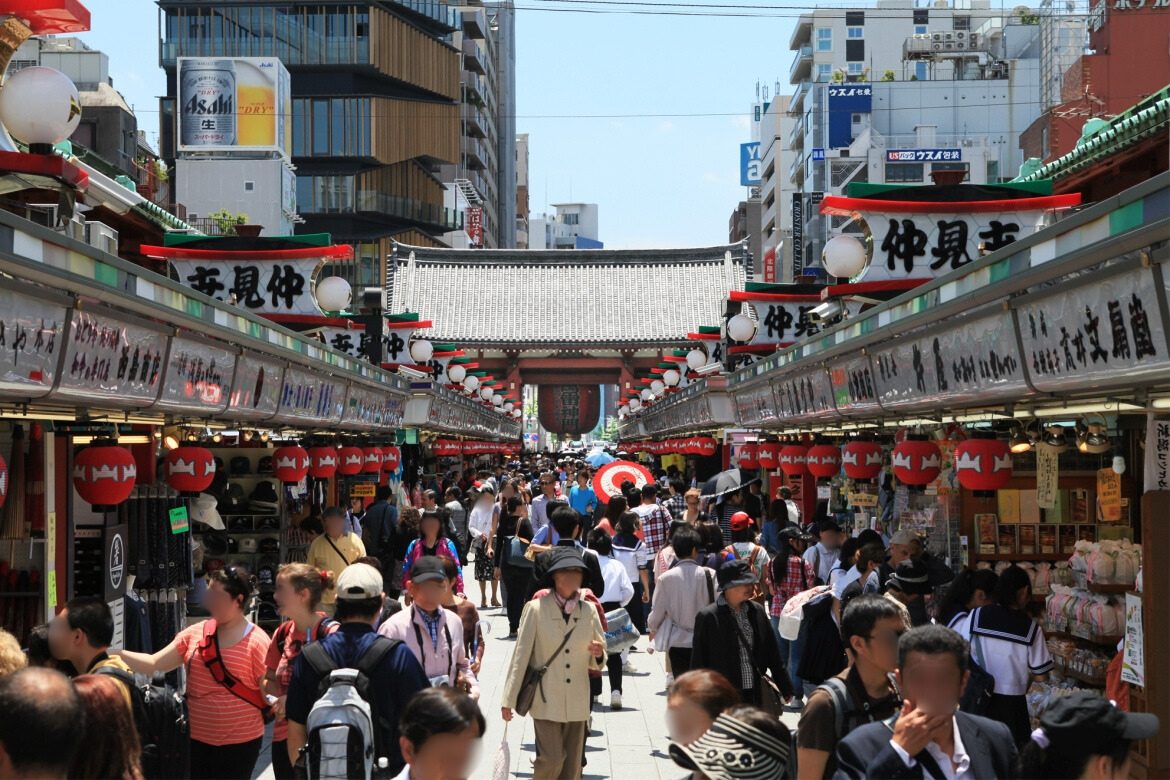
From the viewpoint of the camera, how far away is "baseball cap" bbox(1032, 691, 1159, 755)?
3.96 metres

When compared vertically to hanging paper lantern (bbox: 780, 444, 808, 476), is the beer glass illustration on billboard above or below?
above

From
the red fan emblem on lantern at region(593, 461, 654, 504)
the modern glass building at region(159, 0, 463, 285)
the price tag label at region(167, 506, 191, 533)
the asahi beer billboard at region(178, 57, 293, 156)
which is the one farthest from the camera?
the modern glass building at region(159, 0, 463, 285)

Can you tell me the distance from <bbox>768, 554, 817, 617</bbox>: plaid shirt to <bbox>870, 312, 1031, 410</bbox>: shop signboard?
5.18ft

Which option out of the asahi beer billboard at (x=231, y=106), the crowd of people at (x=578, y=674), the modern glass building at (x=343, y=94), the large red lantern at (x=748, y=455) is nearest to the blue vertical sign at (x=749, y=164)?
the modern glass building at (x=343, y=94)

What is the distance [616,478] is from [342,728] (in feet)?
38.4

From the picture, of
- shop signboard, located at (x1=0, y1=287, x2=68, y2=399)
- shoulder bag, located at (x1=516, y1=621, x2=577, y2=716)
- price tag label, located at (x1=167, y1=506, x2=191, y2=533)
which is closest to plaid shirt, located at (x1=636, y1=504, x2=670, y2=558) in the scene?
price tag label, located at (x1=167, y1=506, x2=191, y2=533)

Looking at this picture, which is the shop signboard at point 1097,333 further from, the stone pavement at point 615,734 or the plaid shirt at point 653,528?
the plaid shirt at point 653,528

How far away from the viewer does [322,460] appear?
15789 millimetres

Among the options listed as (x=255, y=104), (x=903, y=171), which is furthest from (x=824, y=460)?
(x=255, y=104)

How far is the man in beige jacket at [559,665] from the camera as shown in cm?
778

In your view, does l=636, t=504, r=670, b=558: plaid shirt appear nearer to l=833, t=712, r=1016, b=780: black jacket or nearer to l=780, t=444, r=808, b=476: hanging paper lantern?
l=780, t=444, r=808, b=476: hanging paper lantern

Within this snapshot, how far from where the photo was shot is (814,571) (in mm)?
11953

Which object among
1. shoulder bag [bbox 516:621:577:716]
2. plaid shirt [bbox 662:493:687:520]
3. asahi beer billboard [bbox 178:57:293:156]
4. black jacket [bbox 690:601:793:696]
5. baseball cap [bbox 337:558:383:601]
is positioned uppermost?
asahi beer billboard [bbox 178:57:293:156]

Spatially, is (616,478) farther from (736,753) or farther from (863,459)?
(736,753)
